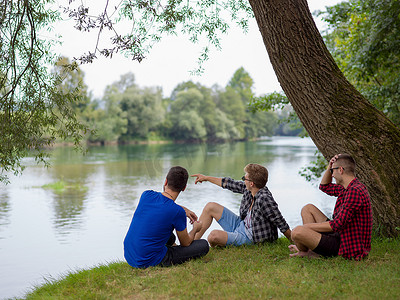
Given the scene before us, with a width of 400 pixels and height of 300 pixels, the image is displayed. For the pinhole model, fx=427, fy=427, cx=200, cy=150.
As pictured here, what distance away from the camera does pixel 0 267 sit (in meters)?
8.85

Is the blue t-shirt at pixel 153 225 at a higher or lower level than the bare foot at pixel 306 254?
higher

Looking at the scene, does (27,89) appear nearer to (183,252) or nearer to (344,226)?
(183,252)

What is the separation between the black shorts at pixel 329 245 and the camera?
14.4 feet

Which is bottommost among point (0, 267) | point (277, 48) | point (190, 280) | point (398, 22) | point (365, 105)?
point (0, 267)

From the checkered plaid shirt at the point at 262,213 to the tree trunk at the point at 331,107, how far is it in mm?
1135

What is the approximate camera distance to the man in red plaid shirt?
412cm

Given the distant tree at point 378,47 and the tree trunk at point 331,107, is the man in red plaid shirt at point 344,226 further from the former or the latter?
the distant tree at point 378,47

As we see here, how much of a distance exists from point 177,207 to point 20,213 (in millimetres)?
11281

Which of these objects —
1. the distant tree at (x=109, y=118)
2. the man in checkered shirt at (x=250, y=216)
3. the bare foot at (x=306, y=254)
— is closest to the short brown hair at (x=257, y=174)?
the man in checkered shirt at (x=250, y=216)

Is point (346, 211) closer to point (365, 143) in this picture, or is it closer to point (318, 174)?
point (365, 143)

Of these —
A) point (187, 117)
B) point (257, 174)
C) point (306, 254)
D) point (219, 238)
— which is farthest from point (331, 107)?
point (187, 117)

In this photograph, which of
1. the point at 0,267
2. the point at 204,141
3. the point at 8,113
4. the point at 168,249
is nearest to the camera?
the point at 168,249

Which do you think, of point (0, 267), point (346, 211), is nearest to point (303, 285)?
point (346, 211)

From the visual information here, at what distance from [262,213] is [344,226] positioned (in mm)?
1096
